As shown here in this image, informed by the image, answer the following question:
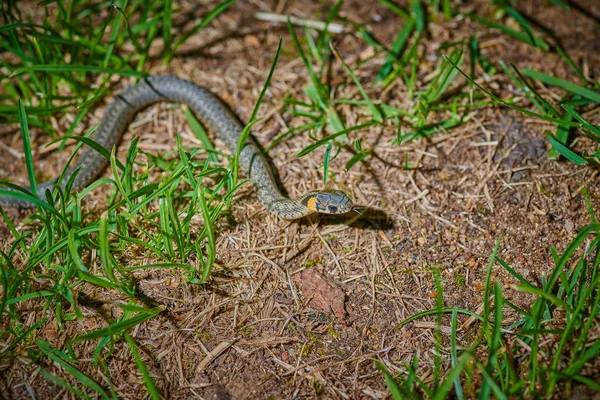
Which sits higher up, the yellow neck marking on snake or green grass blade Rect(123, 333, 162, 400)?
the yellow neck marking on snake

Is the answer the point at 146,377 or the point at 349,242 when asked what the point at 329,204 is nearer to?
the point at 349,242

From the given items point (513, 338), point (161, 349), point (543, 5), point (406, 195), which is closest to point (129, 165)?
point (161, 349)

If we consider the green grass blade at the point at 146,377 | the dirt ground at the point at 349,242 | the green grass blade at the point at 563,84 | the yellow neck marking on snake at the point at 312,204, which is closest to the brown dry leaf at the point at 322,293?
the dirt ground at the point at 349,242

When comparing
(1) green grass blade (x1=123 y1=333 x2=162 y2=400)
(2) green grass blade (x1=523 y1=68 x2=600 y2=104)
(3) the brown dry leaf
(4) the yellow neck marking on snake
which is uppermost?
(2) green grass blade (x1=523 y1=68 x2=600 y2=104)

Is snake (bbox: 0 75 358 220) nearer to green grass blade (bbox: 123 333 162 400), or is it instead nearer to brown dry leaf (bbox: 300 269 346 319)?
brown dry leaf (bbox: 300 269 346 319)

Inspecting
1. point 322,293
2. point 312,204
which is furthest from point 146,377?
point 312,204

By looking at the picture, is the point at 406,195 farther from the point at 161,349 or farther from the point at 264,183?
the point at 161,349

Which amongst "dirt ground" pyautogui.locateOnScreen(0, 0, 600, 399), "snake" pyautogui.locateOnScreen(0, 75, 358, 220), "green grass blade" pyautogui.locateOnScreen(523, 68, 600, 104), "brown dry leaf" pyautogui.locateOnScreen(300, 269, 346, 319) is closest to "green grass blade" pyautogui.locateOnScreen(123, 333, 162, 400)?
"dirt ground" pyautogui.locateOnScreen(0, 0, 600, 399)
